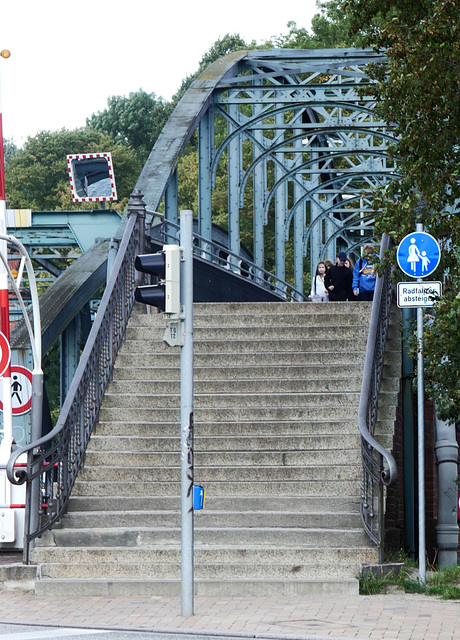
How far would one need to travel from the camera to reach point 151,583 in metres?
9.91

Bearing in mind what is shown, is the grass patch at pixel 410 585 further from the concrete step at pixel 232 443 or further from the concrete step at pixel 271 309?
the concrete step at pixel 271 309

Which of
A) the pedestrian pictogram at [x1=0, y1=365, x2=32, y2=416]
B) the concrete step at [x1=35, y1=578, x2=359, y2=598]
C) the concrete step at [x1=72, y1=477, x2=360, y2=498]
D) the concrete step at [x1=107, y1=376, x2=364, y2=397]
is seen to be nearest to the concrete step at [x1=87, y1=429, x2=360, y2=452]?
the concrete step at [x1=72, y1=477, x2=360, y2=498]

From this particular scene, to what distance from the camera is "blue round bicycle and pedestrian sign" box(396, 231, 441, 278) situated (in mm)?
10602

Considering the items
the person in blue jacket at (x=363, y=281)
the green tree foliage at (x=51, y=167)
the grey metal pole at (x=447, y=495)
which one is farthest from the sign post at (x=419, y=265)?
the green tree foliage at (x=51, y=167)

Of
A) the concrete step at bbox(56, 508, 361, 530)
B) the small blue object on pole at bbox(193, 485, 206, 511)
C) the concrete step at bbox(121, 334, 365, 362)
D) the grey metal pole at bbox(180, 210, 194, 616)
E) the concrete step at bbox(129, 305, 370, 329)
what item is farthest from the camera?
the concrete step at bbox(129, 305, 370, 329)

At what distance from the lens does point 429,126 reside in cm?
1064

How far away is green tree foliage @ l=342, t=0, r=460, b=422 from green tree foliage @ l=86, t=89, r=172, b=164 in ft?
249

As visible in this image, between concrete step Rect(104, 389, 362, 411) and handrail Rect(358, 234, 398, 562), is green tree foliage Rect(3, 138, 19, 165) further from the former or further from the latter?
handrail Rect(358, 234, 398, 562)

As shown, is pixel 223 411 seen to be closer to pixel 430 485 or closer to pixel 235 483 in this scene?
pixel 235 483

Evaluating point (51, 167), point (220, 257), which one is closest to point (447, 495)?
point (220, 257)

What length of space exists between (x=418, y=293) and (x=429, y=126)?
1.49m

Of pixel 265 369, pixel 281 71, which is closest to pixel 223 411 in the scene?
pixel 265 369

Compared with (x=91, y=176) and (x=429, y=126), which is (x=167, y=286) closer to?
(x=429, y=126)

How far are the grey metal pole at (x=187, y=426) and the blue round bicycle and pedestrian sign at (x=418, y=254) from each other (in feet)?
7.37
